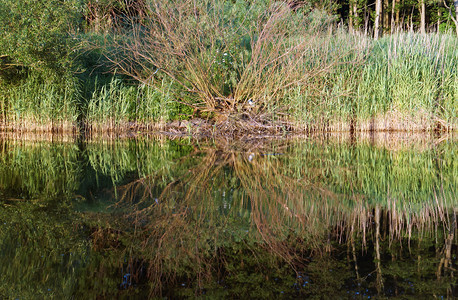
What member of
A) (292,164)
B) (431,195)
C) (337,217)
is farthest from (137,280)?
(292,164)

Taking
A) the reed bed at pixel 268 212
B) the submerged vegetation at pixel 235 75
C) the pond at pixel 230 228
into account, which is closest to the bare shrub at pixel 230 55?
the submerged vegetation at pixel 235 75

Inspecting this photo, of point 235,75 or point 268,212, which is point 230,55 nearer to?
point 235,75

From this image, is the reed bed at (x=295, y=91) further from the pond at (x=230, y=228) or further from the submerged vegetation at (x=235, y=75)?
the pond at (x=230, y=228)

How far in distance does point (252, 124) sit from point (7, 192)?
21.0 feet

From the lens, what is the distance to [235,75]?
33.1ft

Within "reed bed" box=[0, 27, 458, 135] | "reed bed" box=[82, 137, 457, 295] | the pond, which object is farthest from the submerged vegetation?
"reed bed" box=[82, 137, 457, 295]

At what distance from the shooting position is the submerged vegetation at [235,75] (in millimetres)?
9094

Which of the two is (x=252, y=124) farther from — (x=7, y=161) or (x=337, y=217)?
(x=337, y=217)

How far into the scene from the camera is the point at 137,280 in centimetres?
247

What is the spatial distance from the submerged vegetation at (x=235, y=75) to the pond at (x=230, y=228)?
3609 mm

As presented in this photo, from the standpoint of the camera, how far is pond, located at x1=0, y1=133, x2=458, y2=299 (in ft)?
7.95

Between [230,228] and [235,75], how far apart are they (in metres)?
7.14

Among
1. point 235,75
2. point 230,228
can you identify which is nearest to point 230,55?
point 235,75

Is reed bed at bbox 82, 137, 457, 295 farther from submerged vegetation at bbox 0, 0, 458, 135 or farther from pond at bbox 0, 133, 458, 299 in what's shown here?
submerged vegetation at bbox 0, 0, 458, 135
